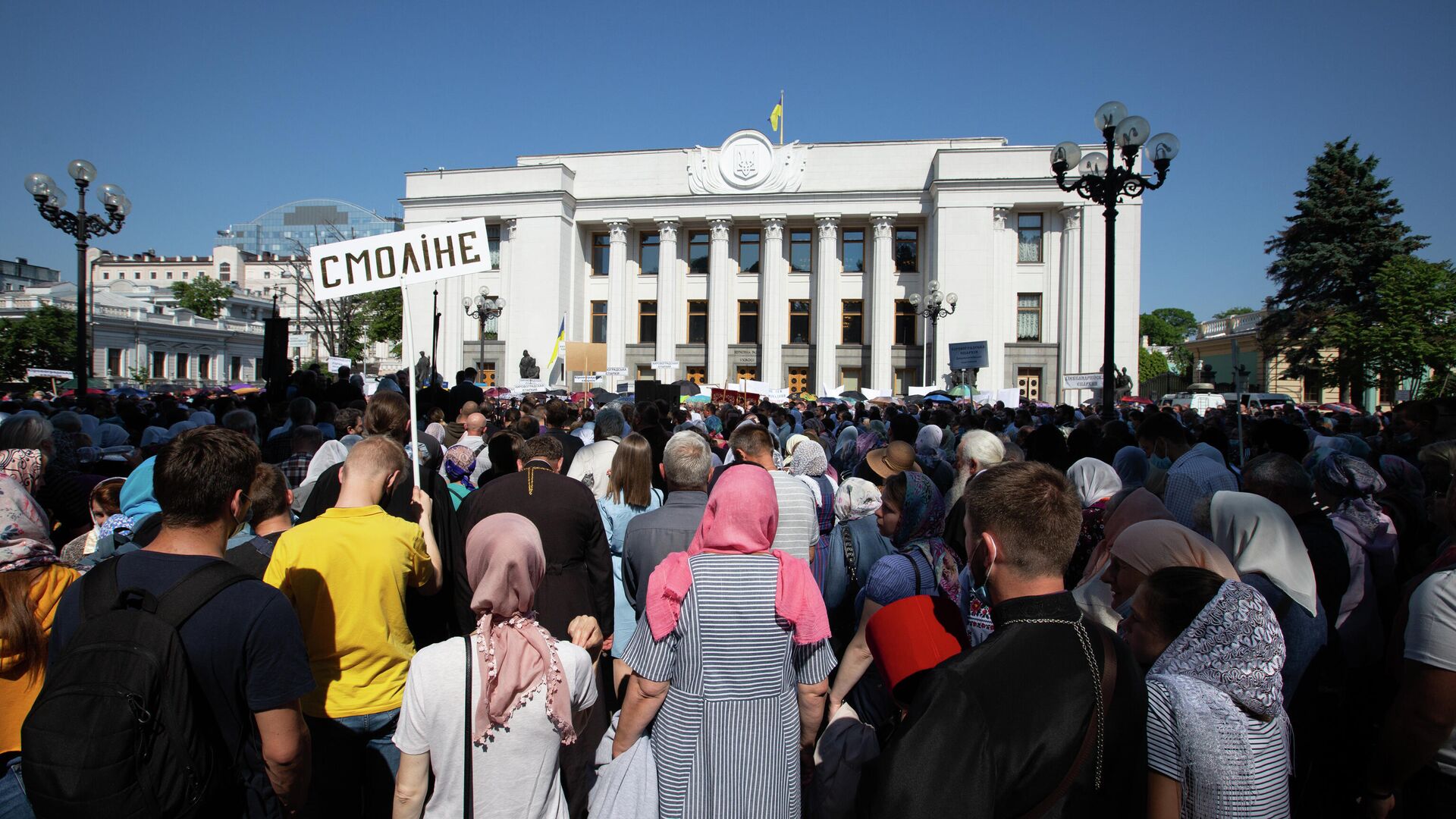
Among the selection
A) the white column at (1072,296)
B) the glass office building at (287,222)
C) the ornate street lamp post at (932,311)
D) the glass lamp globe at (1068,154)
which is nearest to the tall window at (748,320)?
the ornate street lamp post at (932,311)

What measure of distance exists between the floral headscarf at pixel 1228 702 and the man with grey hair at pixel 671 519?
8.68 feet

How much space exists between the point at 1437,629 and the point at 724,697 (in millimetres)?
2403

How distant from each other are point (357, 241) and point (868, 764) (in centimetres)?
449

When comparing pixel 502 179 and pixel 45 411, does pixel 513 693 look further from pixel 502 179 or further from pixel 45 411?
pixel 502 179

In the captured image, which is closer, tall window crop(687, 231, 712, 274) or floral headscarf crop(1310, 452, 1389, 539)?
floral headscarf crop(1310, 452, 1389, 539)

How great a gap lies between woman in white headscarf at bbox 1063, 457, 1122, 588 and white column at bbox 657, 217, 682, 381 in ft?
125

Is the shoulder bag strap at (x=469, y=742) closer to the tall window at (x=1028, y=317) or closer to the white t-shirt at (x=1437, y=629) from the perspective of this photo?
the white t-shirt at (x=1437, y=629)

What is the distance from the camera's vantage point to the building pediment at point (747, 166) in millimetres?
41906

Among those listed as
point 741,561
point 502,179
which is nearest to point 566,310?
point 502,179

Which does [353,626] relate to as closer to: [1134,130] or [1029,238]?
[1134,130]

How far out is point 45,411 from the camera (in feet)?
32.4

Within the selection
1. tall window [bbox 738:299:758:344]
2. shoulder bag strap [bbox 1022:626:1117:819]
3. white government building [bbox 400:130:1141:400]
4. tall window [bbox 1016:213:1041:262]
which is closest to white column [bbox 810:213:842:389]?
white government building [bbox 400:130:1141:400]

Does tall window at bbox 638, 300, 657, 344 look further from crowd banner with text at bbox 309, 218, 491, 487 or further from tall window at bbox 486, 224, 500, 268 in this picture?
crowd banner with text at bbox 309, 218, 491, 487

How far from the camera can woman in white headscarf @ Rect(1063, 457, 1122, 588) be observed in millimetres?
4508
